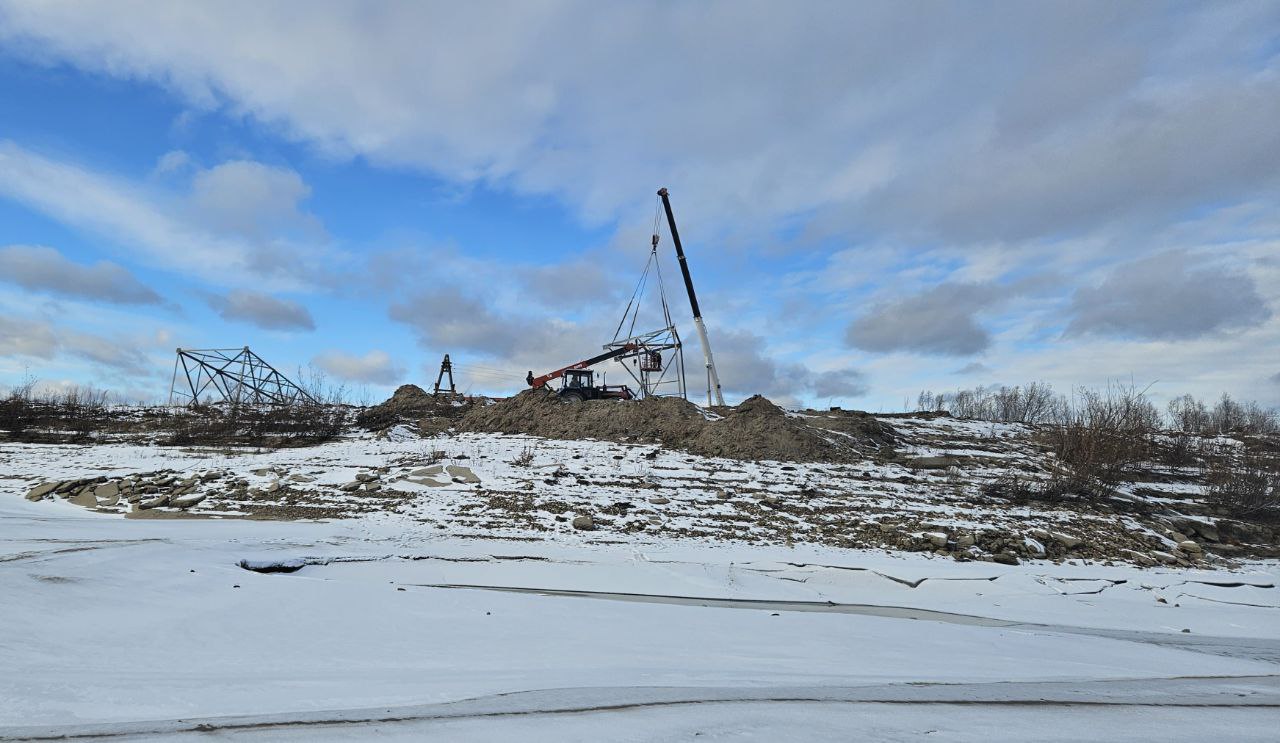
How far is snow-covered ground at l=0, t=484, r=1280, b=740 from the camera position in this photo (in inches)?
106

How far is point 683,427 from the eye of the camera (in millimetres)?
17125

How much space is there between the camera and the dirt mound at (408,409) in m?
20.7

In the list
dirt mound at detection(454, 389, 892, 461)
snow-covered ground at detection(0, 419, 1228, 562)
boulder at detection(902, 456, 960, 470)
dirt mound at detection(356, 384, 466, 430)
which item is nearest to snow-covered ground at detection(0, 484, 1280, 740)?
snow-covered ground at detection(0, 419, 1228, 562)

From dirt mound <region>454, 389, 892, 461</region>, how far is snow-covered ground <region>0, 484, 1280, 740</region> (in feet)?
24.0

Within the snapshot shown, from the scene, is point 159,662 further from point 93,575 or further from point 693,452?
point 693,452

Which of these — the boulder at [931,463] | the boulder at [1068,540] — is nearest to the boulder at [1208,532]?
the boulder at [1068,540]

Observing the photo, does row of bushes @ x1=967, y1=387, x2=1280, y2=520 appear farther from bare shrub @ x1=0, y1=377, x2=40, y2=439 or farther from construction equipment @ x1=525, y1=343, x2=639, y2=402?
bare shrub @ x1=0, y1=377, x2=40, y2=439

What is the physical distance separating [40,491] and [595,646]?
1154cm

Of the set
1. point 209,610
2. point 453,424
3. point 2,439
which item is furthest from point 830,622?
point 2,439

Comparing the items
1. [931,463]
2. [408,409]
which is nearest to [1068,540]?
[931,463]

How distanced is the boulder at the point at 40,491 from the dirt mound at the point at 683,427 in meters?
9.61

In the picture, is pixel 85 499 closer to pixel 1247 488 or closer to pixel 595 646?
pixel 595 646

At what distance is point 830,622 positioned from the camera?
545 cm

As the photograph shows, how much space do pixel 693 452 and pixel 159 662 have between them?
41.9ft
